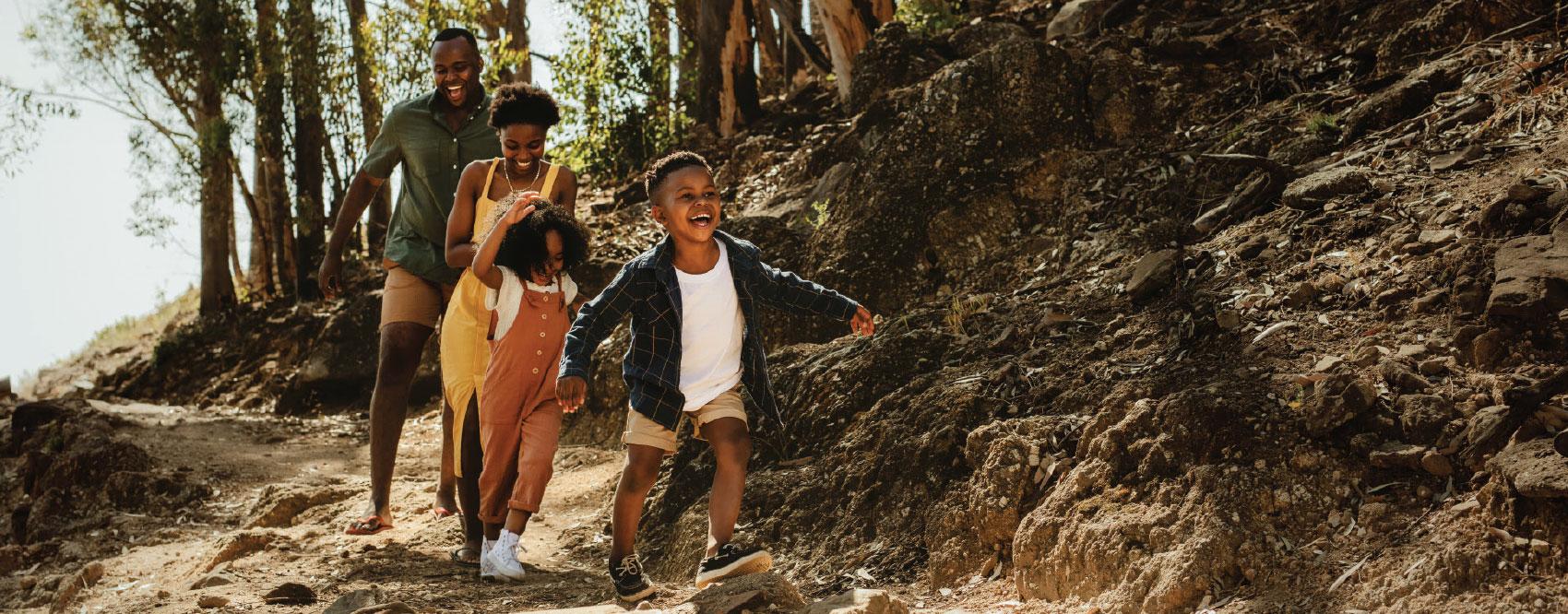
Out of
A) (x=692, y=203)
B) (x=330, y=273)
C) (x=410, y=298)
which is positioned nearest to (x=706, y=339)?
(x=692, y=203)

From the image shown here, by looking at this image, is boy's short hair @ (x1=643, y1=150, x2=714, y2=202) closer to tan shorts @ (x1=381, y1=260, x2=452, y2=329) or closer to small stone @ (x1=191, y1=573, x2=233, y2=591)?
tan shorts @ (x1=381, y1=260, x2=452, y2=329)

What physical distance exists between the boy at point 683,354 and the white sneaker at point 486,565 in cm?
76

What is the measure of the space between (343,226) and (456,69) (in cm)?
91

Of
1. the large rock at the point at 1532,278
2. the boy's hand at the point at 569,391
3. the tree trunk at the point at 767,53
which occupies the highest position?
the tree trunk at the point at 767,53

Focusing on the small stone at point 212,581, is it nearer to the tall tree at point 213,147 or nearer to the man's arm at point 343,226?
the man's arm at point 343,226

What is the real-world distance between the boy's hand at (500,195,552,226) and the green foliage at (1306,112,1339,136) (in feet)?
11.7

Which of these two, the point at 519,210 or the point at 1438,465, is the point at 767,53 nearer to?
the point at 519,210

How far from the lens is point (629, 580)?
4043 millimetres

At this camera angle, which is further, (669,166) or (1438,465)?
(669,166)

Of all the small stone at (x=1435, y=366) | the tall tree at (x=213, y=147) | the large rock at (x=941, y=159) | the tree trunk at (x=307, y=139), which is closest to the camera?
the small stone at (x=1435, y=366)

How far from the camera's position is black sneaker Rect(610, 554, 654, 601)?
13.3 ft

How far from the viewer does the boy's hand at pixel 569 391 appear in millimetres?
3949

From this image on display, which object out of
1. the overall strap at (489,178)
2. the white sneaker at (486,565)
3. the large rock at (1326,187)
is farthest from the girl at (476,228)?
the large rock at (1326,187)

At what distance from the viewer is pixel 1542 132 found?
188 inches
